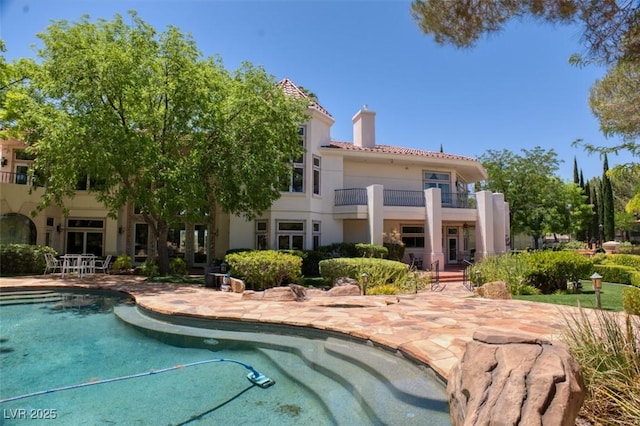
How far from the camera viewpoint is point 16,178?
64.3ft

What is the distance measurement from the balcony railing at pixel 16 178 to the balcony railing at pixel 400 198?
16411 millimetres

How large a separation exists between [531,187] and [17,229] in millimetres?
34911

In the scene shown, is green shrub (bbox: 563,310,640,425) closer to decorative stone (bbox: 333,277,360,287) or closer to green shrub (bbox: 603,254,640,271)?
decorative stone (bbox: 333,277,360,287)

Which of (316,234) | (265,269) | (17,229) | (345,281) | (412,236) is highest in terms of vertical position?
(17,229)

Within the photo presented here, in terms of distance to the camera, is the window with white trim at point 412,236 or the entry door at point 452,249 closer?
the window with white trim at point 412,236

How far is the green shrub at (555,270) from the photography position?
11.9 metres

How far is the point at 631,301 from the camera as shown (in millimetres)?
7164

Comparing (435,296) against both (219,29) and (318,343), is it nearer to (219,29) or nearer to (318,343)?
(318,343)

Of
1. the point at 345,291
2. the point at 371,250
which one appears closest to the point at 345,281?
the point at 345,291

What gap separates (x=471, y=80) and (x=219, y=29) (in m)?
9.48

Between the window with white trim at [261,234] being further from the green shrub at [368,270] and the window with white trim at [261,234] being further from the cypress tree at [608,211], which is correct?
the cypress tree at [608,211]

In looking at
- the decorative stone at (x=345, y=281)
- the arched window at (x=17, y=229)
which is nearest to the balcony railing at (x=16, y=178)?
the arched window at (x=17, y=229)

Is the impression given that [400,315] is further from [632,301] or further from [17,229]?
[17,229]

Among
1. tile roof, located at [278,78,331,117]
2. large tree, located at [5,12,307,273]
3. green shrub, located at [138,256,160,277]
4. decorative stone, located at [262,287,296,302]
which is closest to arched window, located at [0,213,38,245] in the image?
large tree, located at [5,12,307,273]
